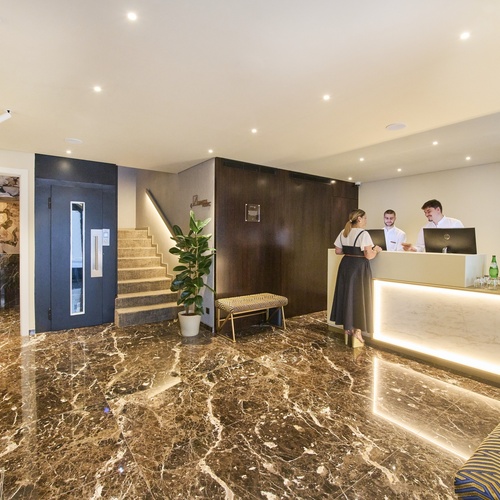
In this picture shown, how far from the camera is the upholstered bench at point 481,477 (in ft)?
3.67

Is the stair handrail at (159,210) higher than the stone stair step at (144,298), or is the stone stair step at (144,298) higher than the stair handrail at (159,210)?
the stair handrail at (159,210)

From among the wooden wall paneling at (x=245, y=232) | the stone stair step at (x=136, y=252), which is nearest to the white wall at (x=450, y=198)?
the wooden wall paneling at (x=245, y=232)

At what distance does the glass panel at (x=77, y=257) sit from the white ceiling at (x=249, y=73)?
1.08 m

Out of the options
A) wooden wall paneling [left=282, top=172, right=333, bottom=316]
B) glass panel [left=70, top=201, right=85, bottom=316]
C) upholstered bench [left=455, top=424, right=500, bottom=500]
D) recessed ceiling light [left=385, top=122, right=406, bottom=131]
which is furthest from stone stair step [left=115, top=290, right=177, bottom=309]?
upholstered bench [left=455, top=424, right=500, bottom=500]

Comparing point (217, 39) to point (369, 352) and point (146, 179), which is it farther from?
point (146, 179)

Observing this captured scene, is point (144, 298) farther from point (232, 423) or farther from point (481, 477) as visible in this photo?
point (481, 477)

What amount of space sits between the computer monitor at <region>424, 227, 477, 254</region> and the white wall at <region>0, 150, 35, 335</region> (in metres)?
5.43

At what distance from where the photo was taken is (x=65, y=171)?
4.60 m

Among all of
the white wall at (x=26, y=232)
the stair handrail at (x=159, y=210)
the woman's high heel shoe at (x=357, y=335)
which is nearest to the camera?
the woman's high heel shoe at (x=357, y=335)

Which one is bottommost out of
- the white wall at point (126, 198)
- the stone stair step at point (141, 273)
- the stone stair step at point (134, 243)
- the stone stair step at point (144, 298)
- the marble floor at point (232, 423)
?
the marble floor at point (232, 423)

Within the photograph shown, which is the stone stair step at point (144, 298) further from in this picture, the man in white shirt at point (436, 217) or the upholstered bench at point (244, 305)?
the man in white shirt at point (436, 217)

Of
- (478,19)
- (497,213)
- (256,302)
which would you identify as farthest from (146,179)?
(497,213)

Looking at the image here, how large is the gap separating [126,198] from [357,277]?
596 cm

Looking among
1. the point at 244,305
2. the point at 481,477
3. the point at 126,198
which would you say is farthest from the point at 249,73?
the point at 126,198
